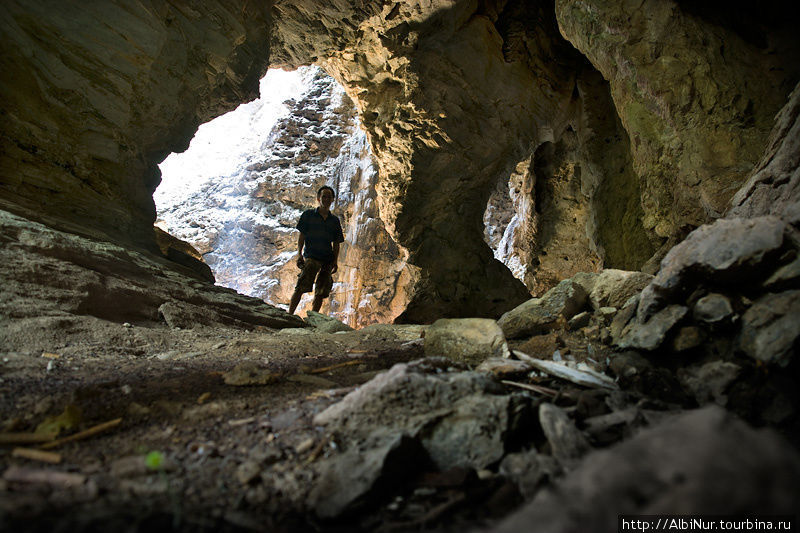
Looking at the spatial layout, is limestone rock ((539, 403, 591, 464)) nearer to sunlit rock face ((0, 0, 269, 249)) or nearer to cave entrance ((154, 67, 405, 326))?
sunlit rock face ((0, 0, 269, 249))

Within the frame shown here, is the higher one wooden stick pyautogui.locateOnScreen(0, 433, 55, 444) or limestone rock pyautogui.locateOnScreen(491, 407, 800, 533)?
wooden stick pyautogui.locateOnScreen(0, 433, 55, 444)

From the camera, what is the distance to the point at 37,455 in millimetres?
904

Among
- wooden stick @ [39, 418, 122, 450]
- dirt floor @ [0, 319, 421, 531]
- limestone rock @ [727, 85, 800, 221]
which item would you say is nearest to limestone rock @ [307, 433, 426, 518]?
dirt floor @ [0, 319, 421, 531]

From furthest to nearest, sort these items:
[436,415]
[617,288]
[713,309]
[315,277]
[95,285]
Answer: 1. [315,277]
2. [95,285]
3. [617,288]
4. [713,309]
5. [436,415]

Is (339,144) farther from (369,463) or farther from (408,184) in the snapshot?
(369,463)

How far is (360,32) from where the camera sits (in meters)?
5.98

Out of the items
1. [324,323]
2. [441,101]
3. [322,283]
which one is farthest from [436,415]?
[441,101]

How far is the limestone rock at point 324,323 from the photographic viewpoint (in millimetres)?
4125

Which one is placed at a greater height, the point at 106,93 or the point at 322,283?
the point at 106,93

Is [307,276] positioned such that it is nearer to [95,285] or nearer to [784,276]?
[95,285]

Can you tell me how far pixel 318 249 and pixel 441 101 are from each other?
3701 millimetres

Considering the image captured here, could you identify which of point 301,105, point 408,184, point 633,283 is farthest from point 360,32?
point 301,105

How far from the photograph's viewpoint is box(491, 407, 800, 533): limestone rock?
50 cm

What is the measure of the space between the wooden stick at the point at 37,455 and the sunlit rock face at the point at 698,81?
476 cm
